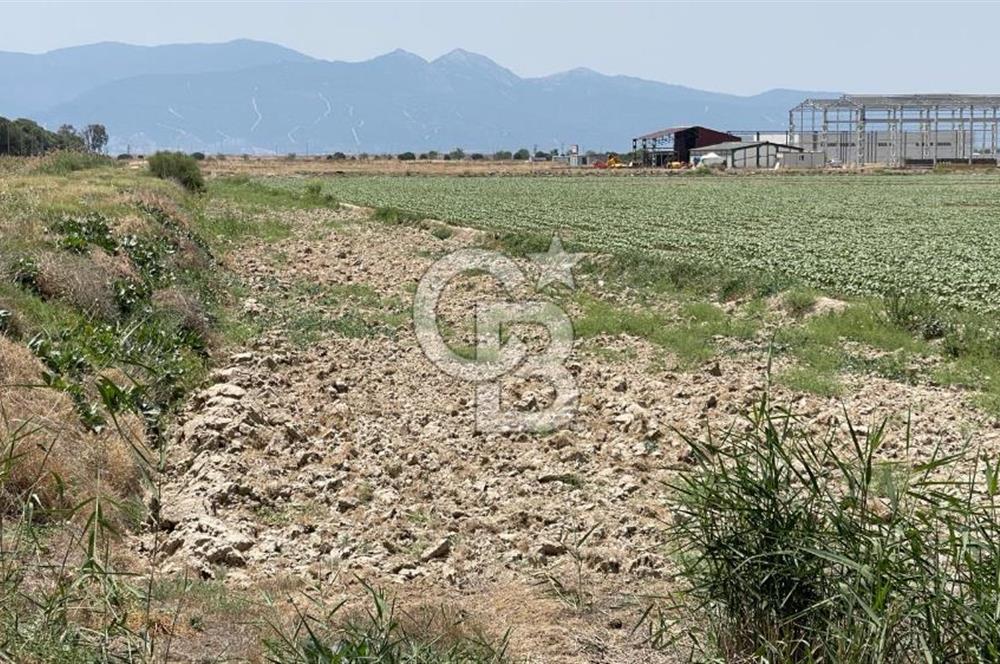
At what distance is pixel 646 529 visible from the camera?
254 inches

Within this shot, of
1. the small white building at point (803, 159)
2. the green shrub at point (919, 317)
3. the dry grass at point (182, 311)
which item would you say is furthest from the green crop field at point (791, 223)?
the small white building at point (803, 159)

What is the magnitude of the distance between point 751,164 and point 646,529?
84.0 meters

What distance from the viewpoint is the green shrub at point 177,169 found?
39.0 metres

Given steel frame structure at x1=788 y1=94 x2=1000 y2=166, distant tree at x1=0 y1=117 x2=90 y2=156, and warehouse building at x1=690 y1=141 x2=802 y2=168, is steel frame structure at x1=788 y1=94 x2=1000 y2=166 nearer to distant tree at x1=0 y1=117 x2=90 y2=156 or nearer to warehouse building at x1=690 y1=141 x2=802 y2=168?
warehouse building at x1=690 y1=141 x2=802 y2=168

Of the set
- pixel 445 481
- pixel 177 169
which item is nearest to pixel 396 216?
pixel 177 169

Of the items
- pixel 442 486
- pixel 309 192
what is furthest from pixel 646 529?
pixel 309 192

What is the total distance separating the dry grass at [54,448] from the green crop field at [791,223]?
35.5 ft

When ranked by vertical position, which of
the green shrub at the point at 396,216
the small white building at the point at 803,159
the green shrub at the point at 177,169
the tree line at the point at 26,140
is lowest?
the green shrub at the point at 396,216

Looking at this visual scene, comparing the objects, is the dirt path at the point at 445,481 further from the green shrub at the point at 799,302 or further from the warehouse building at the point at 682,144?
the warehouse building at the point at 682,144

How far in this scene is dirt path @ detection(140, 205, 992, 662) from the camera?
18.5 ft

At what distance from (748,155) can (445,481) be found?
83.4 m

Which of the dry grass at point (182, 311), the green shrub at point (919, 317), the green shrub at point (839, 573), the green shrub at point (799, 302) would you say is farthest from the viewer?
the green shrub at point (799, 302)

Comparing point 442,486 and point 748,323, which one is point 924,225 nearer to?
point 748,323

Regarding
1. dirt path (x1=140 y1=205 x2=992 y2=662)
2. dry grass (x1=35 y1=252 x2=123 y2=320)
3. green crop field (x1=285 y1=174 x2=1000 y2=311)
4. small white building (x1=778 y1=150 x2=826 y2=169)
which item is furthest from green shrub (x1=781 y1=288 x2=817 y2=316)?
Result: small white building (x1=778 y1=150 x2=826 y2=169)
